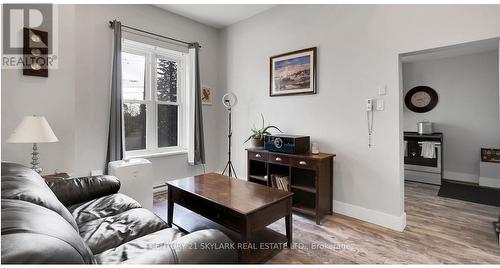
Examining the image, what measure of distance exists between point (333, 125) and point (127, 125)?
2797mm

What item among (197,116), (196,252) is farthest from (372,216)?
(197,116)

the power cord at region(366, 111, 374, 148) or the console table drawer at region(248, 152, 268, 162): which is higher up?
the power cord at region(366, 111, 374, 148)

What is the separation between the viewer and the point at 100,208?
1.86 metres

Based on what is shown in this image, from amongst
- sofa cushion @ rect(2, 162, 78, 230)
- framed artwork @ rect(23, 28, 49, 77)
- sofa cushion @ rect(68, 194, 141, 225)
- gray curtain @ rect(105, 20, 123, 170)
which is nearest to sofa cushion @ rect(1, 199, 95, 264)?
sofa cushion @ rect(2, 162, 78, 230)

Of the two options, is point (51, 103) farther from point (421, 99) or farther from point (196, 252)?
point (421, 99)

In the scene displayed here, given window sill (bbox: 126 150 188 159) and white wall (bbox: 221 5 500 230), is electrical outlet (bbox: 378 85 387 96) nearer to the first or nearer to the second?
white wall (bbox: 221 5 500 230)

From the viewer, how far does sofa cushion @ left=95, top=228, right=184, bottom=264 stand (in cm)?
121

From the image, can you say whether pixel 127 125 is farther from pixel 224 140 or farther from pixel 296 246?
pixel 296 246

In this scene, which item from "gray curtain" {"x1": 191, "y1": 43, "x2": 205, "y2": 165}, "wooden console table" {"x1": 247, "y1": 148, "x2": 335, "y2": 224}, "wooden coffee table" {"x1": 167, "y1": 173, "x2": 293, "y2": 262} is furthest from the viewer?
"gray curtain" {"x1": 191, "y1": 43, "x2": 205, "y2": 165}

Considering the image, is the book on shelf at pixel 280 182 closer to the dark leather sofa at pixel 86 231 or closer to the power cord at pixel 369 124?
the power cord at pixel 369 124

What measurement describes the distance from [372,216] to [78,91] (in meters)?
3.66

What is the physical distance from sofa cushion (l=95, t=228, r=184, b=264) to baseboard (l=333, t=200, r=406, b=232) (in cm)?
205

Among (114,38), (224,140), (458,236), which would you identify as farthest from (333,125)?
(114,38)

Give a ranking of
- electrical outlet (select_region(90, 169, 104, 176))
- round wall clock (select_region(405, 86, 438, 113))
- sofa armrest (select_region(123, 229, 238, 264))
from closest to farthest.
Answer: sofa armrest (select_region(123, 229, 238, 264)) → electrical outlet (select_region(90, 169, 104, 176)) → round wall clock (select_region(405, 86, 438, 113))
